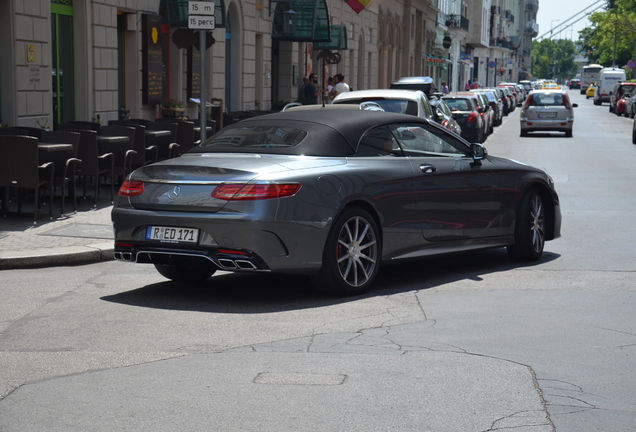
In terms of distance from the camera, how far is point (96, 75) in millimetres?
17406

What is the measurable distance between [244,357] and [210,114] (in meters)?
16.9

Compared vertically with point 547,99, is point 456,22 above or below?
above

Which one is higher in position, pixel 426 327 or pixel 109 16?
pixel 109 16

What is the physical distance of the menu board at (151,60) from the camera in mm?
19469

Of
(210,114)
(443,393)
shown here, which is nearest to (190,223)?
(443,393)

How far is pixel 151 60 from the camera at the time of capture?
19.8 metres

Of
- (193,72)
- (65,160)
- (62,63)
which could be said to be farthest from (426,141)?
(193,72)

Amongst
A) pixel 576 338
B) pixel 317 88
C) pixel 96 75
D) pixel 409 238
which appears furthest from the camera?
pixel 317 88

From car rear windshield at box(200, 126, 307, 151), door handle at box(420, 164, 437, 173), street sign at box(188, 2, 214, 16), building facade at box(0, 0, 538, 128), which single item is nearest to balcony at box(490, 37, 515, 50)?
building facade at box(0, 0, 538, 128)

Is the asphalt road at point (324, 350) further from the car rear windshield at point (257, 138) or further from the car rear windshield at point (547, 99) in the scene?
the car rear windshield at point (547, 99)

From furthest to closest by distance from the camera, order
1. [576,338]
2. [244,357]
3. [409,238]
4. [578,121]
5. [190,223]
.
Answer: [578,121] → [409,238] → [190,223] → [576,338] → [244,357]

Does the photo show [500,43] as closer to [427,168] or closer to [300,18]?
[300,18]

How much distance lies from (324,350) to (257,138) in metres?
2.53

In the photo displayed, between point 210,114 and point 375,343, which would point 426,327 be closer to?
point 375,343
